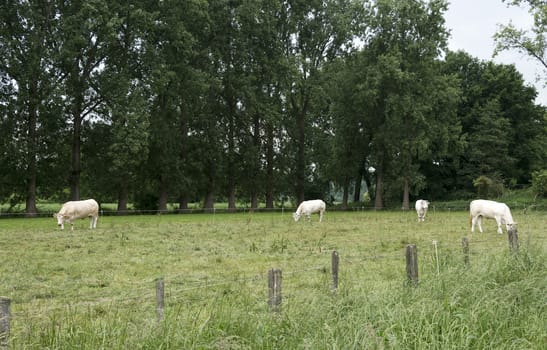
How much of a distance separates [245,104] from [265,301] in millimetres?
38467

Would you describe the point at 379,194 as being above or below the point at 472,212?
above

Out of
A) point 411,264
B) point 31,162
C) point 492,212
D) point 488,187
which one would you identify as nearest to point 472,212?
point 492,212

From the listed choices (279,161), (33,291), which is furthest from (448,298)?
(279,161)

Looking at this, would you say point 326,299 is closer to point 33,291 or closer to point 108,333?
point 108,333

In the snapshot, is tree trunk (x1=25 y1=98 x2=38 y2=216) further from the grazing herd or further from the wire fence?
the wire fence

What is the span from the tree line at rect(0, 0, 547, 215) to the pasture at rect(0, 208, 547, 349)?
69.1 ft

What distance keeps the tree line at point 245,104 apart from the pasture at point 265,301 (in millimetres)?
21074

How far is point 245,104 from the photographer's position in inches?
1766

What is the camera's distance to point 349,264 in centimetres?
1198

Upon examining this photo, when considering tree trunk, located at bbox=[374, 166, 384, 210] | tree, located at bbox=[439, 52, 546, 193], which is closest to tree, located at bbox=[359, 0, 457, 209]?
tree trunk, located at bbox=[374, 166, 384, 210]

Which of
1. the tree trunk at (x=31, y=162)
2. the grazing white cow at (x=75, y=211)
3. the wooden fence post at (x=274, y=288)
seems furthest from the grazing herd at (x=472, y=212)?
the wooden fence post at (x=274, y=288)

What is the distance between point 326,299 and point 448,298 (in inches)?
62.8

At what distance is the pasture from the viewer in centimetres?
541

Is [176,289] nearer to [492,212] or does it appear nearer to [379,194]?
[492,212]
